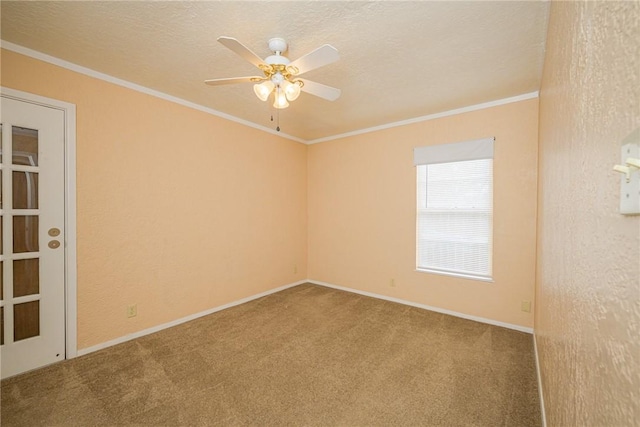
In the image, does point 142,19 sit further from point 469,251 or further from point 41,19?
point 469,251

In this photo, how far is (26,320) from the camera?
2.08m

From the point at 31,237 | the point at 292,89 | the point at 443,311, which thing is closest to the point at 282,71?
the point at 292,89

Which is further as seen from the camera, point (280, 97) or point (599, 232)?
point (280, 97)

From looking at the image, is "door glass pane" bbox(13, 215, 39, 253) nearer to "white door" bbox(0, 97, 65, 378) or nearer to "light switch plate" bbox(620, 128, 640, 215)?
"white door" bbox(0, 97, 65, 378)

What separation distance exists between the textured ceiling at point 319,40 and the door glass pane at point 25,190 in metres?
1.01

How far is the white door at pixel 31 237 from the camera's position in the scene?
1.99 meters

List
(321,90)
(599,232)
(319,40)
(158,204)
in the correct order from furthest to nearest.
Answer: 1. (158,204)
2. (321,90)
3. (319,40)
4. (599,232)

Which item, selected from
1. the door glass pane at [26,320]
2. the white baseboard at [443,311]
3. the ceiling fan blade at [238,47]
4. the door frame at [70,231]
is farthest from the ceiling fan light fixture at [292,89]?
the white baseboard at [443,311]

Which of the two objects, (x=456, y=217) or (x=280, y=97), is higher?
(x=280, y=97)

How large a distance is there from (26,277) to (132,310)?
837 mm

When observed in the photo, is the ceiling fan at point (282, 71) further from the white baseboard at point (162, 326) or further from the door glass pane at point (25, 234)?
the white baseboard at point (162, 326)

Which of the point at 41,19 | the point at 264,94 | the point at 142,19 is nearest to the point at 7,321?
the point at 41,19

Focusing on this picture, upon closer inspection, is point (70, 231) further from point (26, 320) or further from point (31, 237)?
point (26, 320)

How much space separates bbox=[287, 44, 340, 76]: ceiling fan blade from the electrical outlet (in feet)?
8.76
